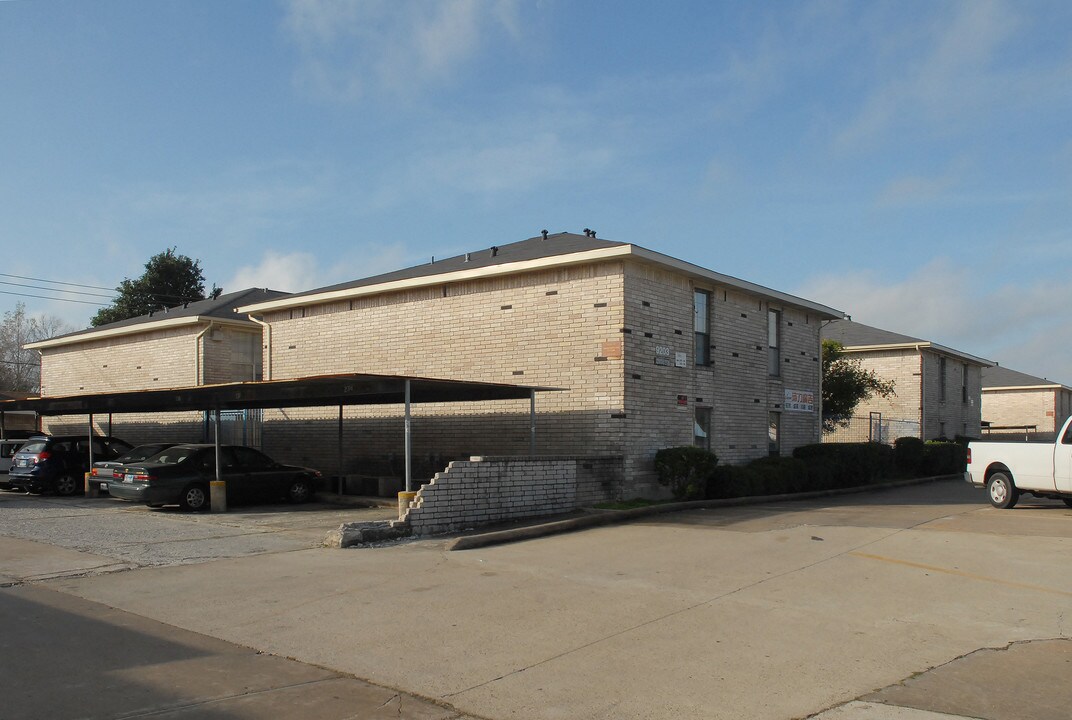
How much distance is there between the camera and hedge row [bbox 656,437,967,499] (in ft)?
57.8

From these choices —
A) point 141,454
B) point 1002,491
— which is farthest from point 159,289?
point 1002,491

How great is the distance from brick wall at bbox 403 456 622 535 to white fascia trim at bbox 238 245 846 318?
403cm

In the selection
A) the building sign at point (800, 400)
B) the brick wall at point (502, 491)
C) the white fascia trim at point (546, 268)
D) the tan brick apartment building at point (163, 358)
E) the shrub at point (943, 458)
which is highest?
the white fascia trim at point (546, 268)

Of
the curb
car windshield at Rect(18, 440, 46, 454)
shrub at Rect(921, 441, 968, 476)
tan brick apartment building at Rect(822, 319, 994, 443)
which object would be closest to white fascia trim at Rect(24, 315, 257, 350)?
car windshield at Rect(18, 440, 46, 454)

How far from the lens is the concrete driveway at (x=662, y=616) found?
239 inches

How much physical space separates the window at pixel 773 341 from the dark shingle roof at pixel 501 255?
559cm

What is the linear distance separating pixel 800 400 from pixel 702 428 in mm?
5365

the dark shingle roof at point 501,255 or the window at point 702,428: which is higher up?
the dark shingle roof at point 501,255

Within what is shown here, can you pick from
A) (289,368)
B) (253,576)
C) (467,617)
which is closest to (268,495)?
(289,368)

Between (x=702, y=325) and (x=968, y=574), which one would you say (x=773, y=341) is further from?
(x=968, y=574)

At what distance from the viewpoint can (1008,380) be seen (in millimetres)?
54375

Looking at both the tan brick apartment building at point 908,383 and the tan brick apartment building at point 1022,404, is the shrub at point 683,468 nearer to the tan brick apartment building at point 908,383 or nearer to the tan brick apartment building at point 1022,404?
the tan brick apartment building at point 908,383

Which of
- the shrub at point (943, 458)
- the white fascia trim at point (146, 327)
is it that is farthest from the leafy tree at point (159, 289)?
the shrub at point (943, 458)

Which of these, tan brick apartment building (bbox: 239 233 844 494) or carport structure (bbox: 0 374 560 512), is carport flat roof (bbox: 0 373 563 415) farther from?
tan brick apartment building (bbox: 239 233 844 494)
